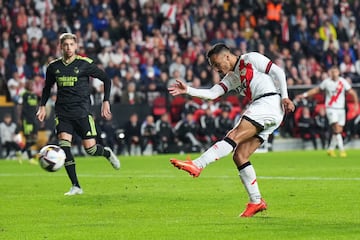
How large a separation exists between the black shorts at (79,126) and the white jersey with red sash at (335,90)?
39.2 ft

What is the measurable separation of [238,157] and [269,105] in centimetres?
74

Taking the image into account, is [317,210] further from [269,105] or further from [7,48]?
[7,48]

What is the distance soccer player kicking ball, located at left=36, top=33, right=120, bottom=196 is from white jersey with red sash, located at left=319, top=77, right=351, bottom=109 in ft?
39.2

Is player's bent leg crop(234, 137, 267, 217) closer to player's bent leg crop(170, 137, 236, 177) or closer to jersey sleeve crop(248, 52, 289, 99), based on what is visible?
player's bent leg crop(170, 137, 236, 177)

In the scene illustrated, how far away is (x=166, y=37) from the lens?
36.0 metres

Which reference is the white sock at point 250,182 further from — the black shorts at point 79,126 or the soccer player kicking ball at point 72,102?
the black shorts at point 79,126

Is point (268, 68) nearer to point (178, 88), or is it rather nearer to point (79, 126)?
point (178, 88)

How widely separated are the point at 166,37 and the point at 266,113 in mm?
22977

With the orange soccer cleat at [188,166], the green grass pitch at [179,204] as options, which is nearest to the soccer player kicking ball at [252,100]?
the green grass pitch at [179,204]

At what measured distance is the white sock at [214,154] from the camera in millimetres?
12523

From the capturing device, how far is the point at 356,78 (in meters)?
36.3

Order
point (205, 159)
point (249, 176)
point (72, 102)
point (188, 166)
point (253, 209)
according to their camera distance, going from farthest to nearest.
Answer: point (72, 102)
point (249, 176)
point (253, 209)
point (205, 159)
point (188, 166)

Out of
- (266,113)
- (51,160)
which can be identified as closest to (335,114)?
(51,160)

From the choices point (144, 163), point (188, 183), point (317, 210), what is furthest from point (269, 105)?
point (144, 163)
